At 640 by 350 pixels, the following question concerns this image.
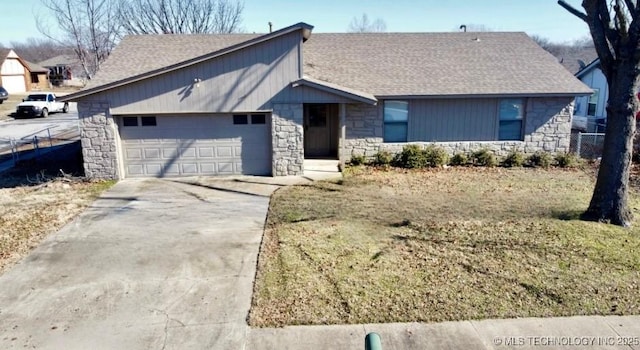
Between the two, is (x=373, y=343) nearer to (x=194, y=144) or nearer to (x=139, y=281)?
(x=139, y=281)

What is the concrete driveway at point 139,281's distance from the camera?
5.46m

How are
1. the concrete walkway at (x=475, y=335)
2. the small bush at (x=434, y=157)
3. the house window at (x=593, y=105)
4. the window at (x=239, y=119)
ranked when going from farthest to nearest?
the house window at (x=593, y=105) < the small bush at (x=434, y=157) < the window at (x=239, y=119) < the concrete walkway at (x=475, y=335)

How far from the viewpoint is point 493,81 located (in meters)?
15.7

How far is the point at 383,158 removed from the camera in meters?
15.1

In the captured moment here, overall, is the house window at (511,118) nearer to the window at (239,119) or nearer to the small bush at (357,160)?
the small bush at (357,160)

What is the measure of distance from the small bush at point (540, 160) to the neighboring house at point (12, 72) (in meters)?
51.5

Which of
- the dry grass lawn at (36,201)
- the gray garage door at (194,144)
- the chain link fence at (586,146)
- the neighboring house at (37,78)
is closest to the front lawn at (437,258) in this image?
the gray garage door at (194,144)

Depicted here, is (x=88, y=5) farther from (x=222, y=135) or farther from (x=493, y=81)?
(x=493, y=81)

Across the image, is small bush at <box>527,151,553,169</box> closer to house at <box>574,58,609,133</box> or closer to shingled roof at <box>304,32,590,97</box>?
shingled roof at <box>304,32,590,97</box>

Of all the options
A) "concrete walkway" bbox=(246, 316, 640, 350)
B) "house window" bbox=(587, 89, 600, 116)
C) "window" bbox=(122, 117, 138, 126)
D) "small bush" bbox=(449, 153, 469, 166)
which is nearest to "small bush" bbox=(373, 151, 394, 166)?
"small bush" bbox=(449, 153, 469, 166)

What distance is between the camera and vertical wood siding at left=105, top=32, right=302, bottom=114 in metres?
12.7

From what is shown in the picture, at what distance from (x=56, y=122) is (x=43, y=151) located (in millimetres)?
13069

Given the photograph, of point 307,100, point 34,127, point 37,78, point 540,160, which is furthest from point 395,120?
point 37,78

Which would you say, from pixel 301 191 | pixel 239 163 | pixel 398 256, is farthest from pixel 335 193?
pixel 398 256
